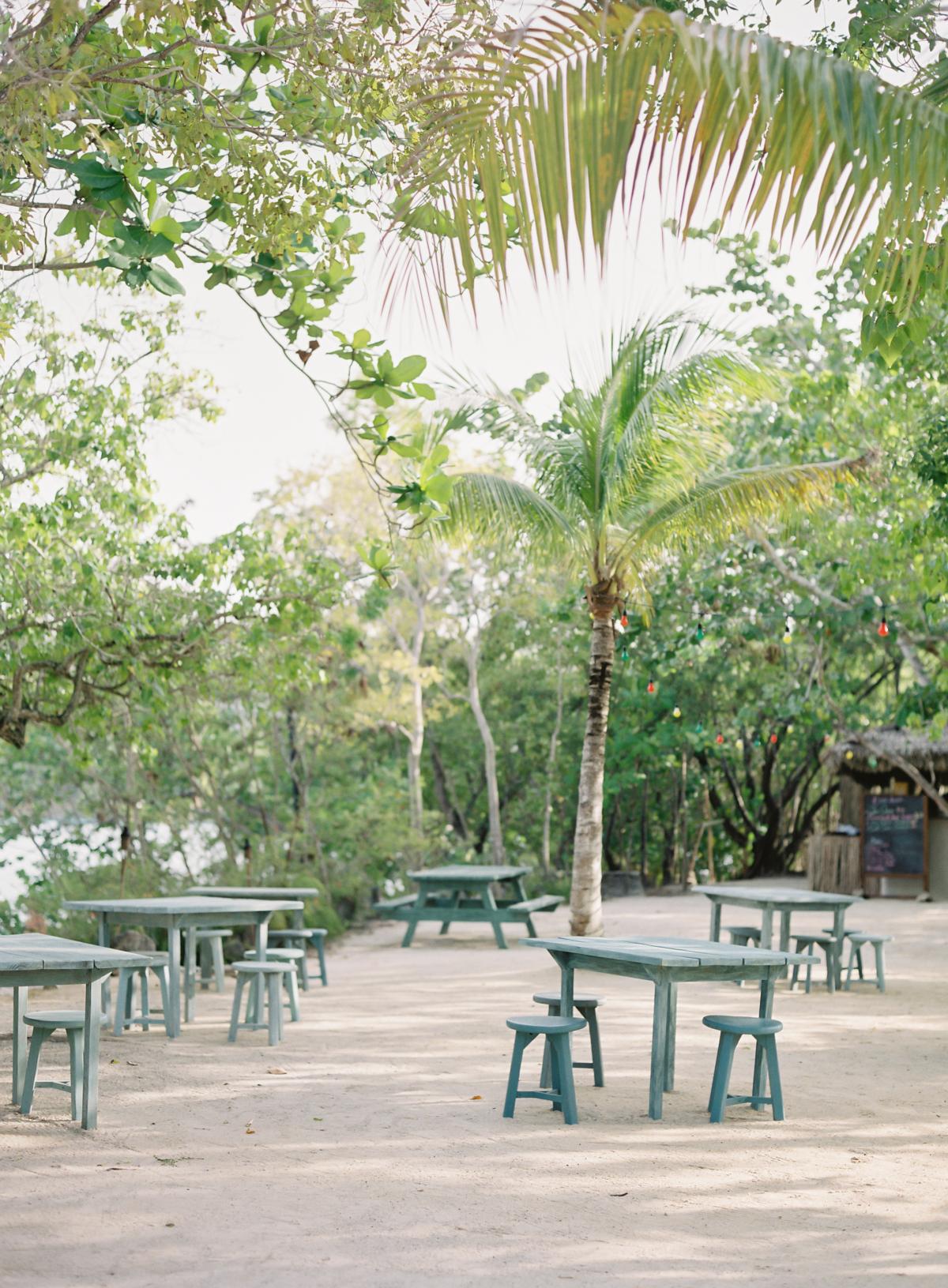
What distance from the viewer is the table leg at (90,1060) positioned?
547 centimetres

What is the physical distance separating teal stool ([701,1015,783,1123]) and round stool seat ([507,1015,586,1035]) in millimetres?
617

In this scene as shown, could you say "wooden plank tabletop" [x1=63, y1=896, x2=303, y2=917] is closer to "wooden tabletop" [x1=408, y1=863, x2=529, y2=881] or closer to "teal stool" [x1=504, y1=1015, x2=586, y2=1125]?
"teal stool" [x1=504, y1=1015, x2=586, y2=1125]

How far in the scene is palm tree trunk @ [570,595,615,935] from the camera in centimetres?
1211

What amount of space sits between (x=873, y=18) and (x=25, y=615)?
20.4ft

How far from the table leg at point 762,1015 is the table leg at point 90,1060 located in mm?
3018

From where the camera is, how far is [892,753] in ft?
57.2

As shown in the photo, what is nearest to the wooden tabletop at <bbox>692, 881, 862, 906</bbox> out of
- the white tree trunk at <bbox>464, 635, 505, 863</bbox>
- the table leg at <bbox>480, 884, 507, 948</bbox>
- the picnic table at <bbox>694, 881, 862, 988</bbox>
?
the picnic table at <bbox>694, 881, 862, 988</bbox>

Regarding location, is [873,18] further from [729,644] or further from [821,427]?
[729,644]

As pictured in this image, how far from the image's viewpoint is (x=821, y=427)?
11664 mm

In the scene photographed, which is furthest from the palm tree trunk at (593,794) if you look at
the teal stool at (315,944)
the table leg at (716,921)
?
the teal stool at (315,944)

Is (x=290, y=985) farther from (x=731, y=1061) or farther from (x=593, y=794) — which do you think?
(x=593, y=794)

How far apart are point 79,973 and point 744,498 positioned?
7.85 metres

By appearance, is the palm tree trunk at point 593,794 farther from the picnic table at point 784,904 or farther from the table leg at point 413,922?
the table leg at point 413,922

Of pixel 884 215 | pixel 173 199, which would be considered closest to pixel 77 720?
pixel 173 199
